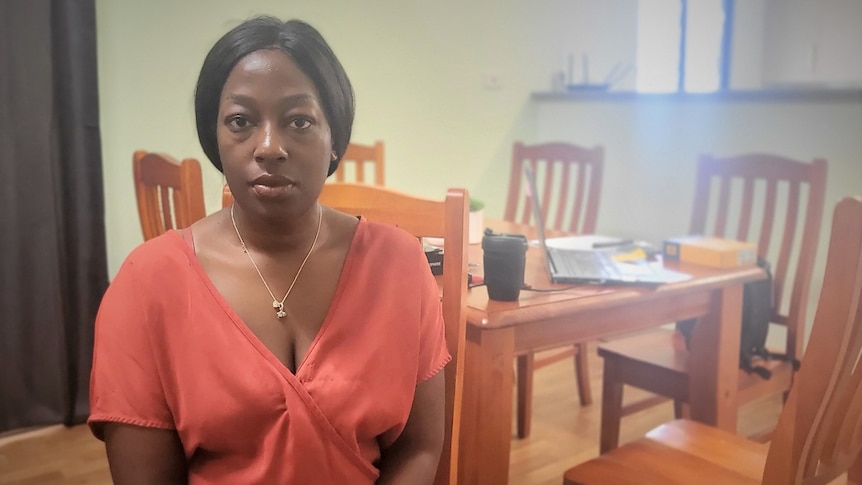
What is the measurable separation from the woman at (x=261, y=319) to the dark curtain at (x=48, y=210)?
5.32ft

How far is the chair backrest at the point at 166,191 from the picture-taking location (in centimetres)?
149

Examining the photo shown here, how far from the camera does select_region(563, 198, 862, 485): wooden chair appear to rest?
1.04m

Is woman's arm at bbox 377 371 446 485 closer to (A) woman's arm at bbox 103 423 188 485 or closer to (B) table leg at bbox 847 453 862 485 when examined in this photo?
(A) woman's arm at bbox 103 423 188 485

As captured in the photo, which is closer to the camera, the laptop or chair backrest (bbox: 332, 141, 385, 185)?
the laptop

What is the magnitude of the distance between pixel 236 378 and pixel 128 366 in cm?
12

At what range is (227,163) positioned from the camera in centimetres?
92

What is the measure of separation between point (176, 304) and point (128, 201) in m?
1.88

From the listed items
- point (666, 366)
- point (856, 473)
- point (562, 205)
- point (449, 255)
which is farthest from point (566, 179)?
point (449, 255)

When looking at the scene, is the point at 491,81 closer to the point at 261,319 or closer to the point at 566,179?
the point at 566,179

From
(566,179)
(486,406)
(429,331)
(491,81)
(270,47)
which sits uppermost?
(491,81)

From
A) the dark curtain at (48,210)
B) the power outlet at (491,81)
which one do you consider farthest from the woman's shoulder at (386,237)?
the power outlet at (491,81)

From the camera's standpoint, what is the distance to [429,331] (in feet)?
3.46

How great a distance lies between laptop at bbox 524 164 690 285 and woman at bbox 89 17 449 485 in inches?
25.1

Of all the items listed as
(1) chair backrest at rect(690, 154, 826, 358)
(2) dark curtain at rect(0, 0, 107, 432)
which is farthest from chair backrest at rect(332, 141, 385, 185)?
(1) chair backrest at rect(690, 154, 826, 358)
